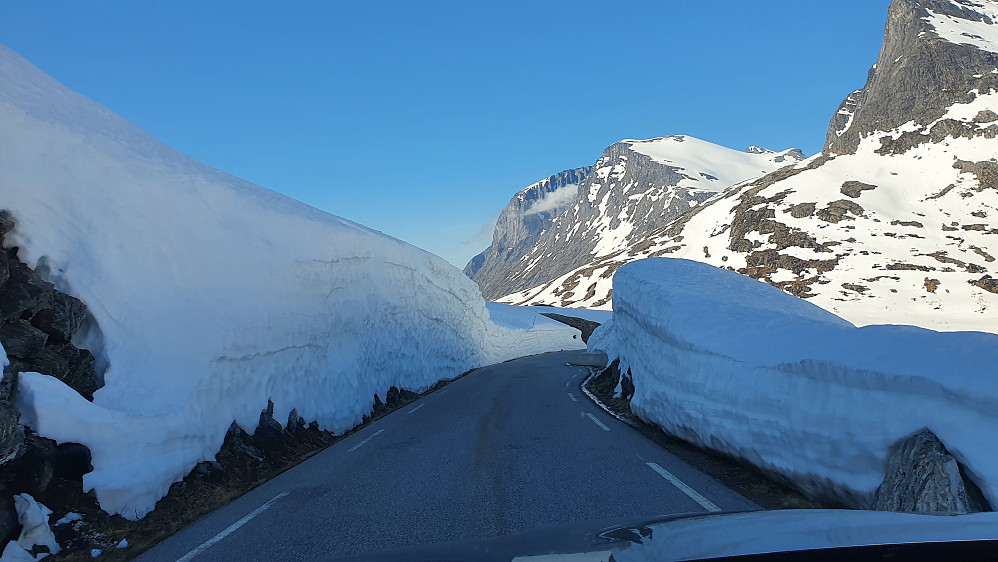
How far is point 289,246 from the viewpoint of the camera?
13.7 m

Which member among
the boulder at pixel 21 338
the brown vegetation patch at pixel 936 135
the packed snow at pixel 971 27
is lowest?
the boulder at pixel 21 338

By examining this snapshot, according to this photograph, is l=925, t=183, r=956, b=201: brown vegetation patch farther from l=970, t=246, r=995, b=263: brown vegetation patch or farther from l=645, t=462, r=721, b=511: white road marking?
l=645, t=462, r=721, b=511: white road marking

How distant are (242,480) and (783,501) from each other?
7212 mm

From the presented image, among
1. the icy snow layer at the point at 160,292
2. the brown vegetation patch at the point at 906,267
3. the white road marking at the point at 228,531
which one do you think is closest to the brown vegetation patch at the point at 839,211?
the brown vegetation patch at the point at 906,267

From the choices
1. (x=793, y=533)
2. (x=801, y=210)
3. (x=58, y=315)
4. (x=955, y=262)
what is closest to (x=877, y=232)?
(x=801, y=210)

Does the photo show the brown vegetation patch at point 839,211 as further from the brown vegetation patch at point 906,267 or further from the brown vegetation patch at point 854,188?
the brown vegetation patch at point 906,267

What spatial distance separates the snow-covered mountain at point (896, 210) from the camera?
242 feet

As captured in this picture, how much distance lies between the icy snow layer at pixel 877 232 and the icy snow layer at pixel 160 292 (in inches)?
2304

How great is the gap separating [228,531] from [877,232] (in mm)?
115284

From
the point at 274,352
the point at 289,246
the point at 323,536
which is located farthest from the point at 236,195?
the point at 323,536

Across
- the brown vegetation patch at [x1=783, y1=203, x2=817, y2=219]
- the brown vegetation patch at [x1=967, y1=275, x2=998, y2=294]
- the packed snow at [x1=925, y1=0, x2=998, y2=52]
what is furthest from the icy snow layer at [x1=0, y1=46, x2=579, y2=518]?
the packed snow at [x1=925, y1=0, x2=998, y2=52]

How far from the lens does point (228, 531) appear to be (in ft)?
19.1

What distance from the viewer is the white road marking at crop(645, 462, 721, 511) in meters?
5.49

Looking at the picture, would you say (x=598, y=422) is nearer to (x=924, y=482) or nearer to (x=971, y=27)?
(x=924, y=482)
